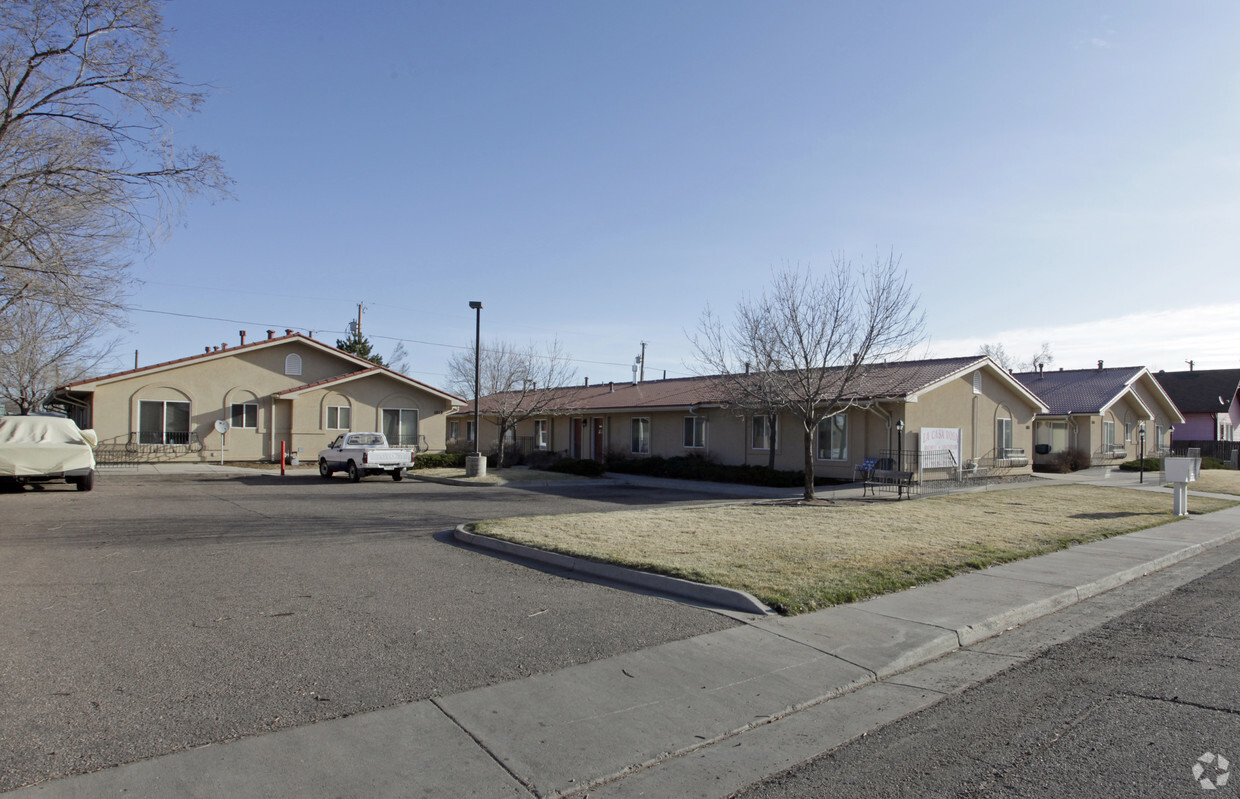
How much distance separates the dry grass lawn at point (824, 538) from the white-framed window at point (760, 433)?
815 cm

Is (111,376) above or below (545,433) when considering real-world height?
above

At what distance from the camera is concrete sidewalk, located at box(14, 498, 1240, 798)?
12.4ft

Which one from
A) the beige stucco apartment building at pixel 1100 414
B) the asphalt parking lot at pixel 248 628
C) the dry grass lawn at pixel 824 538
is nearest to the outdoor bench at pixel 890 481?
the dry grass lawn at pixel 824 538

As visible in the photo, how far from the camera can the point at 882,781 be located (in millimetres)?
3973

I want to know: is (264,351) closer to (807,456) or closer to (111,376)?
(111,376)

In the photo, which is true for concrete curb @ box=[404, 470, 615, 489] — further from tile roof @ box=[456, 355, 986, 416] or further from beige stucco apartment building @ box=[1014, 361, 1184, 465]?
beige stucco apartment building @ box=[1014, 361, 1184, 465]

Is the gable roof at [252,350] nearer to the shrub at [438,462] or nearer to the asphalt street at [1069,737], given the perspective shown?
the shrub at [438,462]

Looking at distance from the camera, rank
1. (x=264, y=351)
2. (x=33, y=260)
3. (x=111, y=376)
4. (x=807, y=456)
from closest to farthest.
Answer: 1. (x=33, y=260)
2. (x=807, y=456)
3. (x=111, y=376)
4. (x=264, y=351)

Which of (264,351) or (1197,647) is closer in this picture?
(1197,647)

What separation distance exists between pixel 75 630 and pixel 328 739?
3.24 metres

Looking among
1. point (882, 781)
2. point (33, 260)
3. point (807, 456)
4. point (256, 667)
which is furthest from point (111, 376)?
point (882, 781)

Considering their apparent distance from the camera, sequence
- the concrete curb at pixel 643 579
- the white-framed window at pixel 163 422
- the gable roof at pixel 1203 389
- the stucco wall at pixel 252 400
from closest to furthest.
Answer: the concrete curb at pixel 643 579 → the stucco wall at pixel 252 400 → the white-framed window at pixel 163 422 → the gable roof at pixel 1203 389

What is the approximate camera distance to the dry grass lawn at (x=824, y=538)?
8273mm

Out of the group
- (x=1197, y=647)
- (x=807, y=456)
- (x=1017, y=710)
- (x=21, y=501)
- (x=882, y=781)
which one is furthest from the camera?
(x=807, y=456)
